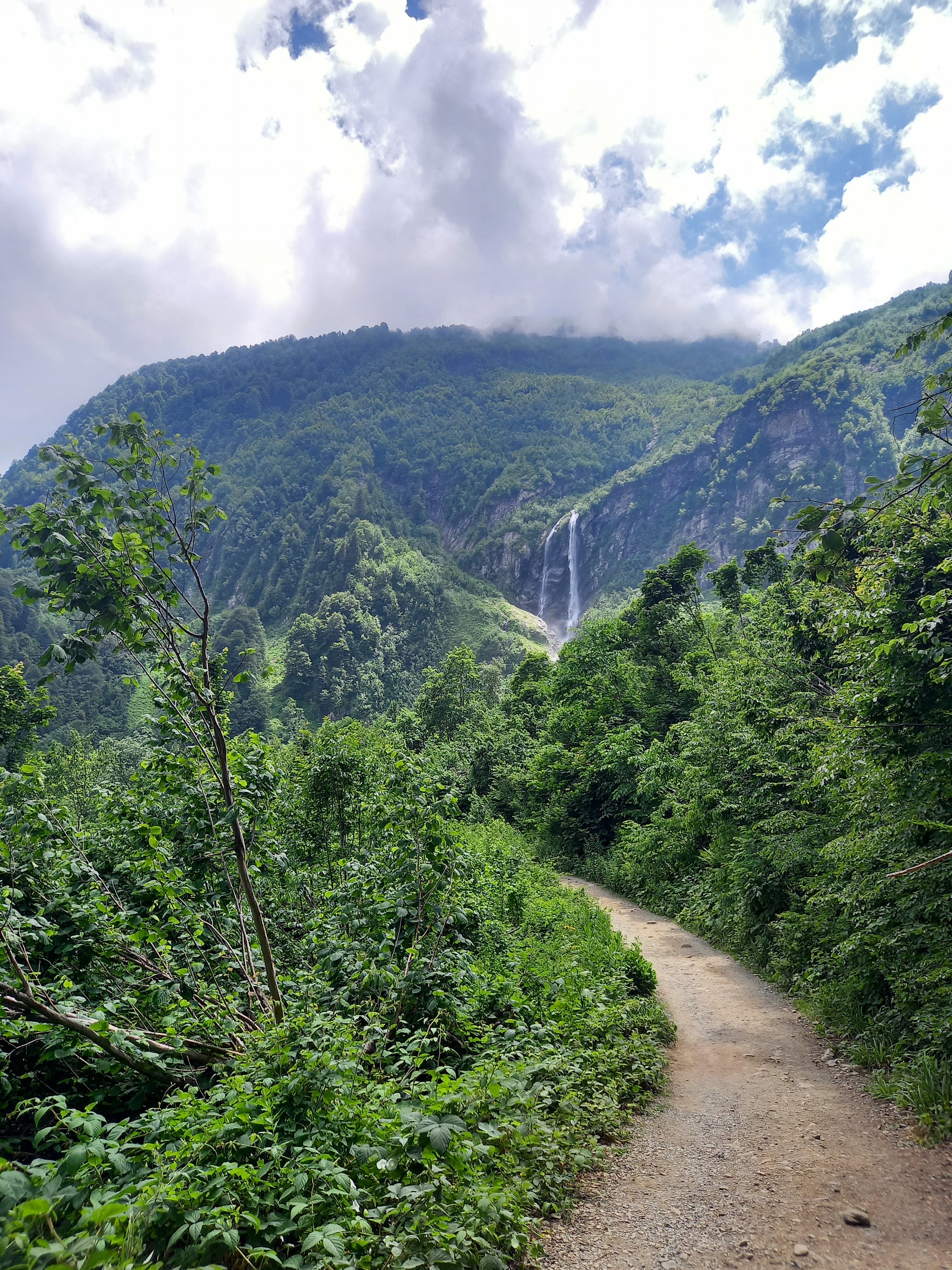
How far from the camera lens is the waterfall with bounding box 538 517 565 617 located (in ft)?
519

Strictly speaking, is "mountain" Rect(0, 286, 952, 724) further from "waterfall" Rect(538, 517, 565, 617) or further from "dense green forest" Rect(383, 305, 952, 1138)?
"dense green forest" Rect(383, 305, 952, 1138)

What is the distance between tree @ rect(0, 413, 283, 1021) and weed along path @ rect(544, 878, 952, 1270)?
111 inches

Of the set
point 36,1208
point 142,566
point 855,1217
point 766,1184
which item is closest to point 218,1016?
point 36,1208

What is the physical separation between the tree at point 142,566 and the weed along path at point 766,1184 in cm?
281

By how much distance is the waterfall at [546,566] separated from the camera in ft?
519

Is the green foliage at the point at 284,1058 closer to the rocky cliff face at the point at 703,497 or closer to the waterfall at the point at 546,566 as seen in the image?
the rocky cliff face at the point at 703,497

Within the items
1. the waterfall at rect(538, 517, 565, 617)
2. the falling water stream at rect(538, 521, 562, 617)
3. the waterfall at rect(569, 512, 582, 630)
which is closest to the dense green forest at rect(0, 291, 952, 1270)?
the waterfall at rect(569, 512, 582, 630)

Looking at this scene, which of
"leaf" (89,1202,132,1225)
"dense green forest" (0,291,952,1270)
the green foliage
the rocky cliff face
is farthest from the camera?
the rocky cliff face

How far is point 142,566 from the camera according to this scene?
181 inches

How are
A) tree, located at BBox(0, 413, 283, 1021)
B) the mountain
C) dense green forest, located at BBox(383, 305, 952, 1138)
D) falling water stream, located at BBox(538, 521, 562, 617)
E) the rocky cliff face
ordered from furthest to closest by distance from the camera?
falling water stream, located at BBox(538, 521, 562, 617) < the rocky cliff face < the mountain < dense green forest, located at BBox(383, 305, 952, 1138) < tree, located at BBox(0, 413, 283, 1021)

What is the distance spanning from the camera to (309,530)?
187875 millimetres

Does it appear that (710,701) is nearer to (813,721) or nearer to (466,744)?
(813,721)

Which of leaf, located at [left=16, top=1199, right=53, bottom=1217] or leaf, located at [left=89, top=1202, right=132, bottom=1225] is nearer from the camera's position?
leaf, located at [left=16, top=1199, right=53, bottom=1217]

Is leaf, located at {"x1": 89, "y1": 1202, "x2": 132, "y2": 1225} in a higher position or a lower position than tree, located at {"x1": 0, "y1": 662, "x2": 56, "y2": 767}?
higher
